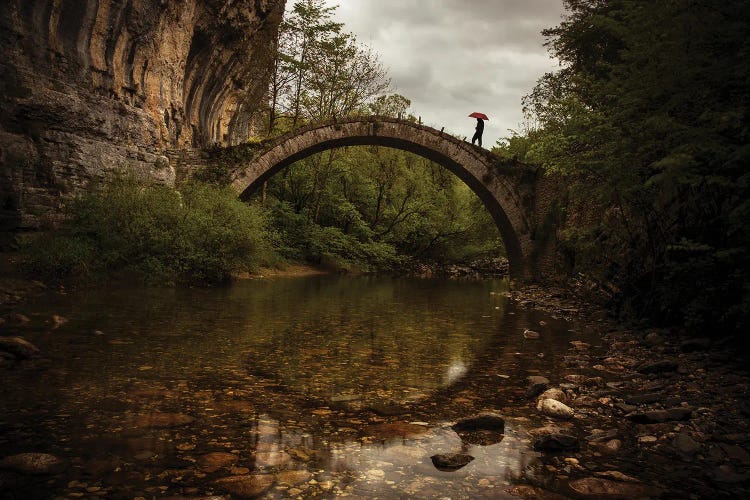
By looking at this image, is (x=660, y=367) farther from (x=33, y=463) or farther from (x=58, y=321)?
(x=58, y=321)

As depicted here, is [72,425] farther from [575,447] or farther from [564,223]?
[564,223]

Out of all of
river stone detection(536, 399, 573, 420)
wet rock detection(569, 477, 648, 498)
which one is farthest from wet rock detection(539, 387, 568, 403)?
wet rock detection(569, 477, 648, 498)

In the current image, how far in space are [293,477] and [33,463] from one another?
3.65 ft

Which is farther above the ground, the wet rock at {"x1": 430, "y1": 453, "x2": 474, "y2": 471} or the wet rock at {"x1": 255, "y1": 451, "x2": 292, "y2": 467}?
the wet rock at {"x1": 430, "y1": 453, "x2": 474, "y2": 471}

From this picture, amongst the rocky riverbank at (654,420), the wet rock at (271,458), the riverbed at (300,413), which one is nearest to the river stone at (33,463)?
the riverbed at (300,413)

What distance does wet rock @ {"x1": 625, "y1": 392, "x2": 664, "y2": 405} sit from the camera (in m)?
3.25

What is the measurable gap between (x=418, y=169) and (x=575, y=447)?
2463 cm

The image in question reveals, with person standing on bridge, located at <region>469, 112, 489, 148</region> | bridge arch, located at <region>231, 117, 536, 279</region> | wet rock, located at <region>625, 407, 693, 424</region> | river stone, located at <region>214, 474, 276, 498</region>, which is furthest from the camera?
person standing on bridge, located at <region>469, 112, 489, 148</region>

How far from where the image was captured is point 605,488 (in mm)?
2080

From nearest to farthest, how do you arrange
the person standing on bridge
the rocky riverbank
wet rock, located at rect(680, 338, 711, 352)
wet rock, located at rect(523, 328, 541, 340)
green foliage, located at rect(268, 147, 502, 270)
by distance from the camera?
1. the rocky riverbank
2. wet rock, located at rect(680, 338, 711, 352)
3. wet rock, located at rect(523, 328, 541, 340)
4. the person standing on bridge
5. green foliage, located at rect(268, 147, 502, 270)

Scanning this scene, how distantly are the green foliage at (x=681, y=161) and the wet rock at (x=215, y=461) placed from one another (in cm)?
376

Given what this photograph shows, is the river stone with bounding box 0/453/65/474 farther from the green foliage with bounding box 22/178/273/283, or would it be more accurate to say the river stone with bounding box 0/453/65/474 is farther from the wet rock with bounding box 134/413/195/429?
the green foliage with bounding box 22/178/273/283

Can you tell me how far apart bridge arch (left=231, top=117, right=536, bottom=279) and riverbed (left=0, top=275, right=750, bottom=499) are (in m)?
10.8

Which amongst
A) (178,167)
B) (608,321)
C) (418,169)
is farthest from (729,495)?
(418,169)
